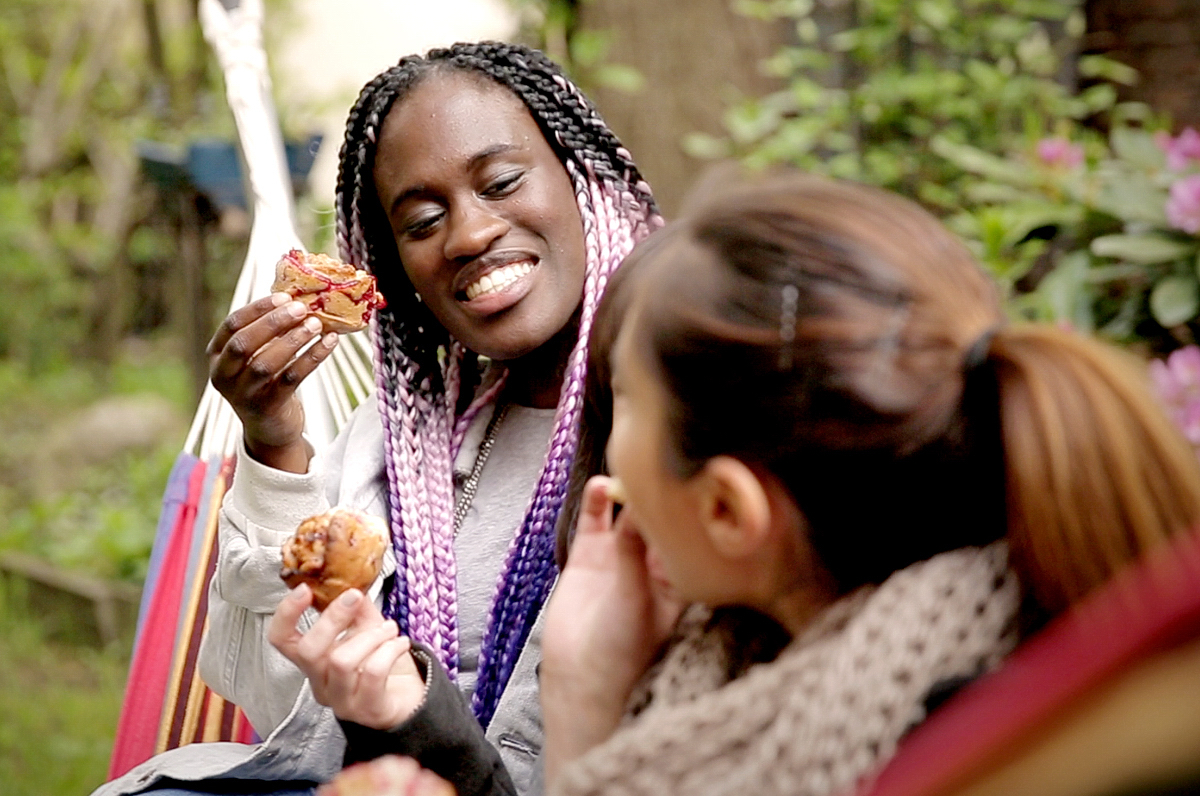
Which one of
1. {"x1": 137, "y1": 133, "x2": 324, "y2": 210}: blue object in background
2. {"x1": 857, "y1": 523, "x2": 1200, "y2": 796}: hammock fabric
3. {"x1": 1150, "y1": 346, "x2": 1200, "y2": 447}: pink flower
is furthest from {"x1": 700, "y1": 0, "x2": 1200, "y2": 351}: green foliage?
{"x1": 857, "y1": 523, "x2": 1200, "y2": 796}: hammock fabric

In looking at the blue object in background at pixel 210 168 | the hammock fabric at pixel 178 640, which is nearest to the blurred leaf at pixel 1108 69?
the blue object in background at pixel 210 168

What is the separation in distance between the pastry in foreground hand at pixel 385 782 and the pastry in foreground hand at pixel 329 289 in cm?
65

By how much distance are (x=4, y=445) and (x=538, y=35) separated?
157 inches

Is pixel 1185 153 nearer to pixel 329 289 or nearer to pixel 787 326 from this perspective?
pixel 329 289

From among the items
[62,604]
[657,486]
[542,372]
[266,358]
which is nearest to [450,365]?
[542,372]

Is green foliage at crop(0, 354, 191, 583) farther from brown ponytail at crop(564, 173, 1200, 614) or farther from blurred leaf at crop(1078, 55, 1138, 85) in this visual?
brown ponytail at crop(564, 173, 1200, 614)

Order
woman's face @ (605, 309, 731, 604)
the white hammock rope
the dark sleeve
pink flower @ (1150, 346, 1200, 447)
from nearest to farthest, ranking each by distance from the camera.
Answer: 1. woman's face @ (605, 309, 731, 604)
2. the dark sleeve
3. the white hammock rope
4. pink flower @ (1150, 346, 1200, 447)

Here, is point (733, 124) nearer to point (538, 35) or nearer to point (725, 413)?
point (538, 35)

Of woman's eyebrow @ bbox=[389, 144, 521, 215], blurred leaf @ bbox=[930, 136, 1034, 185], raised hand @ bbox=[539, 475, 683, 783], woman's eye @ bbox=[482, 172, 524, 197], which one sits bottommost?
raised hand @ bbox=[539, 475, 683, 783]

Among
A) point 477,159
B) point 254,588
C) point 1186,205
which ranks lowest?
point 254,588

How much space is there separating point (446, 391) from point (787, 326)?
0.89 m

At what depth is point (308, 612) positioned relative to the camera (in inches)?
62.9

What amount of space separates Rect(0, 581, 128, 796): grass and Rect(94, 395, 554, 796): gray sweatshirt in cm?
149

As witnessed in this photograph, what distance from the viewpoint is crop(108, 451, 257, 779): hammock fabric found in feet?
5.67
